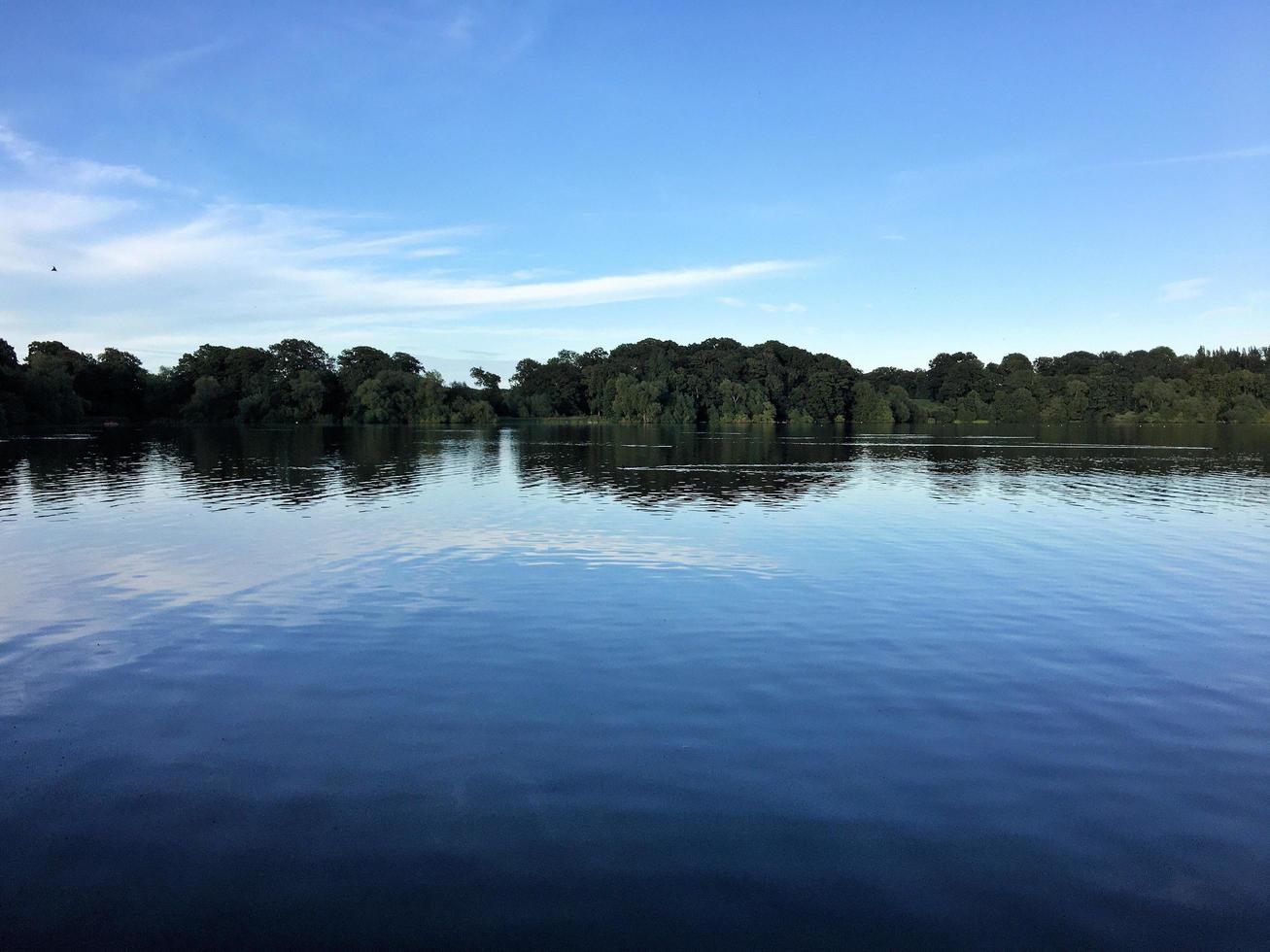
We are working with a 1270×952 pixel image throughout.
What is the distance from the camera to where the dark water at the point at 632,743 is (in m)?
6.90

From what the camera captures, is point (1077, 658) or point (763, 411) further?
point (763, 411)

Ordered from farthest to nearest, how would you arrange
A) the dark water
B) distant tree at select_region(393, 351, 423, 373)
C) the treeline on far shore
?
distant tree at select_region(393, 351, 423, 373)
the treeline on far shore
the dark water

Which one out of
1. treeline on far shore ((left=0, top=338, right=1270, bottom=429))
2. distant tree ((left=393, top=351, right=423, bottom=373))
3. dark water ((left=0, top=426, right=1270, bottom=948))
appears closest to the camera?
dark water ((left=0, top=426, right=1270, bottom=948))

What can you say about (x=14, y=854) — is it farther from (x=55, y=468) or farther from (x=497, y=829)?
(x=55, y=468)

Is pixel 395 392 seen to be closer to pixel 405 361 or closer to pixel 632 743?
pixel 405 361

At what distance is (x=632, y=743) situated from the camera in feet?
33.3

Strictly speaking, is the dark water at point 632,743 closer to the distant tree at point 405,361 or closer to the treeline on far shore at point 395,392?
the treeline on far shore at point 395,392

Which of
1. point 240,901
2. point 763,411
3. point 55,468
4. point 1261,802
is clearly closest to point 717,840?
point 240,901

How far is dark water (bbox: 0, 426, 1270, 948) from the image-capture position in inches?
272

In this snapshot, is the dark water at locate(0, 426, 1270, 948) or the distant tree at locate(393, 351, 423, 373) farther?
the distant tree at locate(393, 351, 423, 373)

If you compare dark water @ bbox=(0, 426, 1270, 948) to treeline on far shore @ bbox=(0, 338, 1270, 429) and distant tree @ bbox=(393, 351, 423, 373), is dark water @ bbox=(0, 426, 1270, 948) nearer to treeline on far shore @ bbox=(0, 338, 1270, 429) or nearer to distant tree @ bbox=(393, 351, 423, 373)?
treeline on far shore @ bbox=(0, 338, 1270, 429)

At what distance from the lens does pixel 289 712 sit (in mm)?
11320

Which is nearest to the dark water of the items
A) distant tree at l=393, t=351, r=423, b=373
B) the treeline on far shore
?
the treeline on far shore

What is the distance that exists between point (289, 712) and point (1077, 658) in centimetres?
1271
